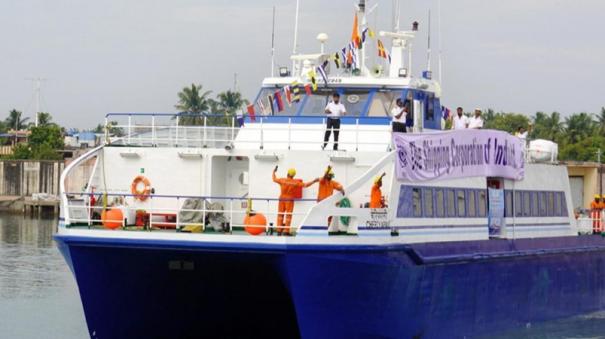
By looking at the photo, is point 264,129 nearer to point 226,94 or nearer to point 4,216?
point 4,216

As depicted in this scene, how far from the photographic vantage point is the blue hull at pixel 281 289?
18.8m

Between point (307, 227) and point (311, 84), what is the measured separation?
5667 mm

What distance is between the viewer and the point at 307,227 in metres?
18.6

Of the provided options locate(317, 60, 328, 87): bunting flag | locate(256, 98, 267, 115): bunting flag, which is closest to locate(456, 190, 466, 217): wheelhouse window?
locate(317, 60, 328, 87): bunting flag

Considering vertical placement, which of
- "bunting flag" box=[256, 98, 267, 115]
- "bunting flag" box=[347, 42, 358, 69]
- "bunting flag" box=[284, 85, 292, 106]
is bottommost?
"bunting flag" box=[256, 98, 267, 115]

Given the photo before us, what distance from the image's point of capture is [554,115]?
4449 inches

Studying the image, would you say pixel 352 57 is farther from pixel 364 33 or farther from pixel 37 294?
pixel 37 294

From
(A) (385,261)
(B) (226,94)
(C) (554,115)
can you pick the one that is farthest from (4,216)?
(A) (385,261)

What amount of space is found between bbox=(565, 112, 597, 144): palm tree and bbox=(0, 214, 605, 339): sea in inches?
2775

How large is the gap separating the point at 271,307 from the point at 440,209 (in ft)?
11.5

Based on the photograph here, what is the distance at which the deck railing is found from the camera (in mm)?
19281

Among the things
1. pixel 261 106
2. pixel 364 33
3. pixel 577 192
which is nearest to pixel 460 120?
pixel 364 33

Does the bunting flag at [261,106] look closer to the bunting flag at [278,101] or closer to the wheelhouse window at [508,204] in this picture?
the bunting flag at [278,101]

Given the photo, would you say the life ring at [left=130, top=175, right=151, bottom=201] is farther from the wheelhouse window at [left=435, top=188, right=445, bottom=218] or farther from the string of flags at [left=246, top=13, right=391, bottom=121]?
the wheelhouse window at [left=435, top=188, right=445, bottom=218]
